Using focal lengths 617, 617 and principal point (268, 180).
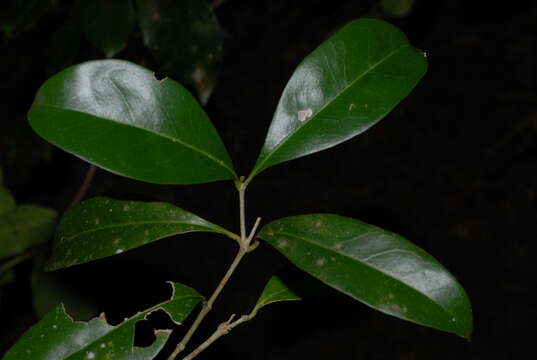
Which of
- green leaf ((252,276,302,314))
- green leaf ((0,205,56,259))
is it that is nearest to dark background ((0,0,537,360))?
green leaf ((0,205,56,259))

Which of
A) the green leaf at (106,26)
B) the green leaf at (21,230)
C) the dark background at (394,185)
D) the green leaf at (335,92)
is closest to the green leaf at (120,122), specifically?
the green leaf at (335,92)

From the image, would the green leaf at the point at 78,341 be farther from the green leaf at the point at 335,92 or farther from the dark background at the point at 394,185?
the dark background at the point at 394,185

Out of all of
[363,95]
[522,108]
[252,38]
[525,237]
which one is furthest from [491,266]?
[363,95]

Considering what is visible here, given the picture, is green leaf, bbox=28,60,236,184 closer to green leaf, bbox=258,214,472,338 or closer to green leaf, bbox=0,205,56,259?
green leaf, bbox=258,214,472,338

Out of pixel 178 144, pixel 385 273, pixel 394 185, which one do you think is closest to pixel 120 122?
pixel 178 144

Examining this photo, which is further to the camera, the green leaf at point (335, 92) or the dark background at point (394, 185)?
the dark background at point (394, 185)

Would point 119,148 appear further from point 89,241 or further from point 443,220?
point 443,220
